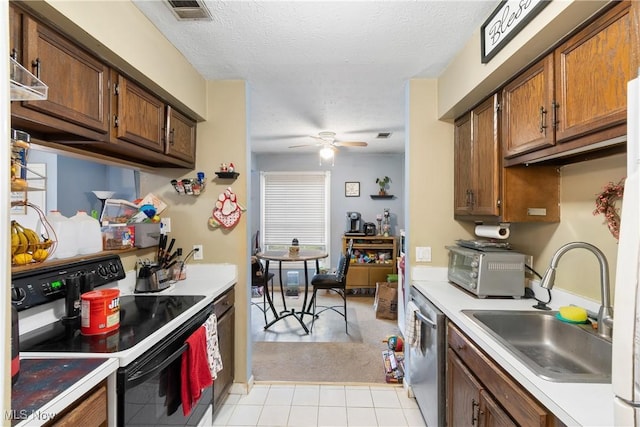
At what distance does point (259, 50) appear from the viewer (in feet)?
6.24

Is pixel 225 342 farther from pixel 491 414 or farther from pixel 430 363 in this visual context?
pixel 491 414

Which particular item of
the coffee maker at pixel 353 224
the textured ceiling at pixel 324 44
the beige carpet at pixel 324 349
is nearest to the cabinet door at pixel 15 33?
the textured ceiling at pixel 324 44

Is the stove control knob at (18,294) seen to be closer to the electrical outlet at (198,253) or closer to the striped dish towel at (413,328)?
the electrical outlet at (198,253)

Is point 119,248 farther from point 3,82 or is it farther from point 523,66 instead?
point 523,66

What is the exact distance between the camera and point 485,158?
1878 millimetres

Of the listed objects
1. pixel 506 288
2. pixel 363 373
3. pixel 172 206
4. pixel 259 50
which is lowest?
pixel 363 373

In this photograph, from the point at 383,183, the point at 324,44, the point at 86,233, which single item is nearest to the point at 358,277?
the point at 383,183

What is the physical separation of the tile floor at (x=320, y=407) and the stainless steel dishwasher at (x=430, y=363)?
20 cm

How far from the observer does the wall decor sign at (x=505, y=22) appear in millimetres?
1245

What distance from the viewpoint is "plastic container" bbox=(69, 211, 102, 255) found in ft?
5.40

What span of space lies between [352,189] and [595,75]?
4.37 metres

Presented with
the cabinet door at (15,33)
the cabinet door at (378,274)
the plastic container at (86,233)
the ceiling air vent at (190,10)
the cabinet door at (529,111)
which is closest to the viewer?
the cabinet door at (15,33)

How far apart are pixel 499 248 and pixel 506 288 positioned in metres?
0.26

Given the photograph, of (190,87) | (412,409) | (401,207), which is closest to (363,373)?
(412,409)
